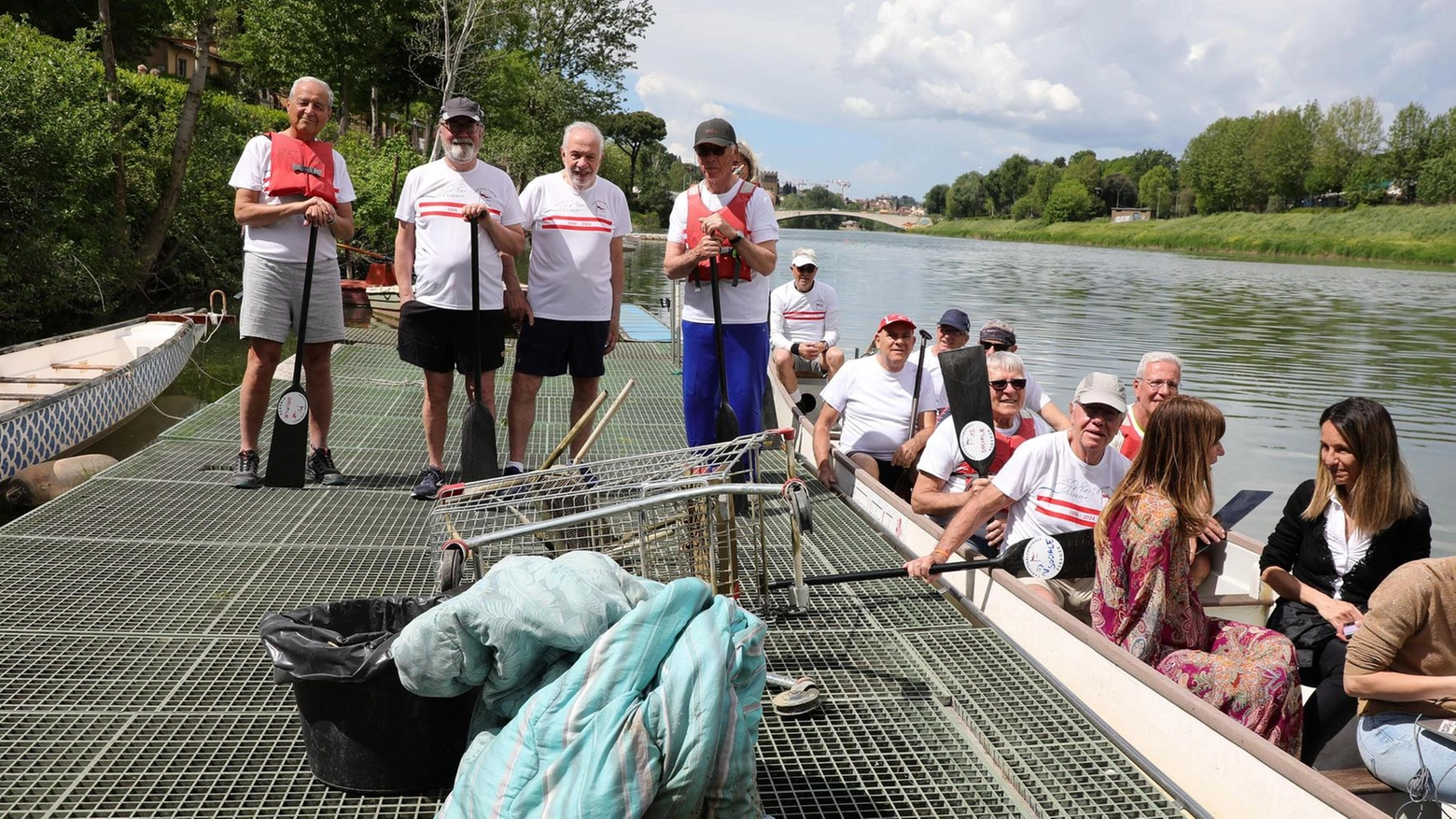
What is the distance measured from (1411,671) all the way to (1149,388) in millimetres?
2182

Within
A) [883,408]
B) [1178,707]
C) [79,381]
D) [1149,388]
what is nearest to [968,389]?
[1149,388]

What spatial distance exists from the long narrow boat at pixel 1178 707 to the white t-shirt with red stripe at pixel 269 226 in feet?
10.5

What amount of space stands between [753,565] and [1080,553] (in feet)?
3.93

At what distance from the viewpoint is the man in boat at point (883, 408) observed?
567 cm

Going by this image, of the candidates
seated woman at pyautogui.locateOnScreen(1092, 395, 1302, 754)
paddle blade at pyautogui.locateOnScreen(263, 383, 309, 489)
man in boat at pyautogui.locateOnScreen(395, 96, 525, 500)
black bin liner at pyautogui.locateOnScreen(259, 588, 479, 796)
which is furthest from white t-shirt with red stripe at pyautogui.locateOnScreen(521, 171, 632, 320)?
seated woman at pyautogui.locateOnScreen(1092, 395, 1302, 754)

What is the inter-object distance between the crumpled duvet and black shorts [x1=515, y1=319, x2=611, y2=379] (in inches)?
116

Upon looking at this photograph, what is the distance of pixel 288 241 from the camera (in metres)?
5.15

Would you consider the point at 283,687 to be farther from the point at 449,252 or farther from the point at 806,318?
the point at 806,318

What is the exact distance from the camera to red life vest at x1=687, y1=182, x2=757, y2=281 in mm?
4824

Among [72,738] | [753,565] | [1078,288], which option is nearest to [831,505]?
[753,565]

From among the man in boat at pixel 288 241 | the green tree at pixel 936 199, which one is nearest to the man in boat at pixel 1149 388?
the man in boat at pixel 288 241

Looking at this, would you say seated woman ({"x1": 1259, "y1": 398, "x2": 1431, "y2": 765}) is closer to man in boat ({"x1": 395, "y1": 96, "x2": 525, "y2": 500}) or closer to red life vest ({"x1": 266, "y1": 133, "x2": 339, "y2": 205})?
man in boat ({"x1": 395, "y1": 96, "x2": 525, "y2": 500})

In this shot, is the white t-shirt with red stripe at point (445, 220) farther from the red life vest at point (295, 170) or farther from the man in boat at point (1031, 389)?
the man in boat at point (1031, 389)

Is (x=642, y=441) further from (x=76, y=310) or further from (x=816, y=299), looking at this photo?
(x=76, y=310)
